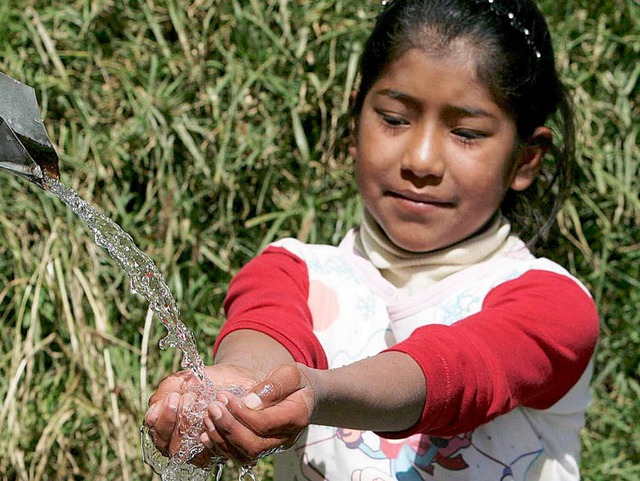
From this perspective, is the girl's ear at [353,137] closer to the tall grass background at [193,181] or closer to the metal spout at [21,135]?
the tall grass background at [193,181]

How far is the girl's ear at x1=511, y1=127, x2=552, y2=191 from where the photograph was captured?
1824 millimetres

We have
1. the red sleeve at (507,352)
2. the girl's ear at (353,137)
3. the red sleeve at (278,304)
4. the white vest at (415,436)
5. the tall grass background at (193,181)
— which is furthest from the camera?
the tall grass background at (193,181)

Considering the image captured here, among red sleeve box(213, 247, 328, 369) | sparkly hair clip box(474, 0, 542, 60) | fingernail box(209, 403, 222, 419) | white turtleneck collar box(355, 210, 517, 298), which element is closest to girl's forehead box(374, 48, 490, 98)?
sparkly hair clip box(474, 0, 542, 60)

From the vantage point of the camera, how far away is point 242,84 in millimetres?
2658

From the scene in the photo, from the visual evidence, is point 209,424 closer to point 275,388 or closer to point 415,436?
point 275,388

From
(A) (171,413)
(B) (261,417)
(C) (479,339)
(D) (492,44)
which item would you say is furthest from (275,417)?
(D) (492,44)

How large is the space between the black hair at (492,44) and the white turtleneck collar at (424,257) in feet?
0.56

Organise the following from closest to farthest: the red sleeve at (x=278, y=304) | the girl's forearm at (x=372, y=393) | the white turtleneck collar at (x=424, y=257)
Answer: the girl's forearm at (x=372, y=393) < the red sleeve at (x=278, y=304) < the white turtleneck collar at (x=424, y=257)

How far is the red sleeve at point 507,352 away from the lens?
136cm

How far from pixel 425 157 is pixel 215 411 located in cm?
68

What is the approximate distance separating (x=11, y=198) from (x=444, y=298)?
1.25m

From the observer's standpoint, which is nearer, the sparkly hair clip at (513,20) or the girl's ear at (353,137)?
the sparkly hair clip at (513,20)

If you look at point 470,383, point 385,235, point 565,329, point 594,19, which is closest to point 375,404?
point 470,383

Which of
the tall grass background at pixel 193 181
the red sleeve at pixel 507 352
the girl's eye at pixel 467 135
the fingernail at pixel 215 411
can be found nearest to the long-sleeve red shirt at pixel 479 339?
the red sleeve at pixel 507 352
